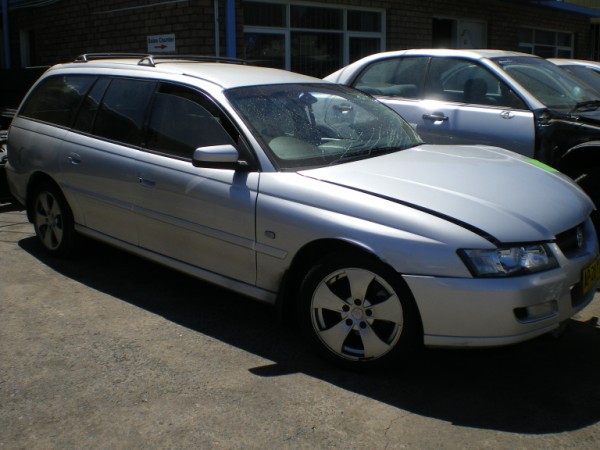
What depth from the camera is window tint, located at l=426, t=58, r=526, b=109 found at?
6.33 m

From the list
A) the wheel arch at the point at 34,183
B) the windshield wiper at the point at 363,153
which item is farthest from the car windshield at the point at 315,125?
the wheel arch at the point at 34,183

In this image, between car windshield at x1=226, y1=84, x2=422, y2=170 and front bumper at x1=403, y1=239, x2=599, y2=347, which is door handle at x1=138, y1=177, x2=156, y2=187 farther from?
front bumper at x1=403, y1=239, x2=599, y2=347

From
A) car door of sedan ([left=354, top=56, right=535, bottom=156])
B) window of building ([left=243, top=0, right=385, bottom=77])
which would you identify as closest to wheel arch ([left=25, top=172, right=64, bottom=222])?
car door of sedan ([left=354, top=56, right=535, bottom=156])

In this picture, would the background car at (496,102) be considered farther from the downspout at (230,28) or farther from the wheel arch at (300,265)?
the downspout at (230,28)

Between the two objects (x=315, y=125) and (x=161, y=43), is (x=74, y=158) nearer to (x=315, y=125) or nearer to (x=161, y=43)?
(x=315, y=125)

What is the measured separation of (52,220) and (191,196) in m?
1.87

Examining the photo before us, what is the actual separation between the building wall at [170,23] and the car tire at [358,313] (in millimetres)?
6592

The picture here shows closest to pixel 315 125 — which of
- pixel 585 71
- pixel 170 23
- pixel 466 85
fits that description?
pixel 466 85

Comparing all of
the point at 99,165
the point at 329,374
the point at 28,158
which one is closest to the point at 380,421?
the point at 329,374

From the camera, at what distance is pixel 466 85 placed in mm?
6586

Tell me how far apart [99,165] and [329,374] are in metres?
2.34

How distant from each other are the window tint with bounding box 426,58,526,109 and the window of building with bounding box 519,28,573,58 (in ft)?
37.2

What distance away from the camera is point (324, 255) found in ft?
12.8

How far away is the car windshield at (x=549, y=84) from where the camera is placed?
6375 millimetres
